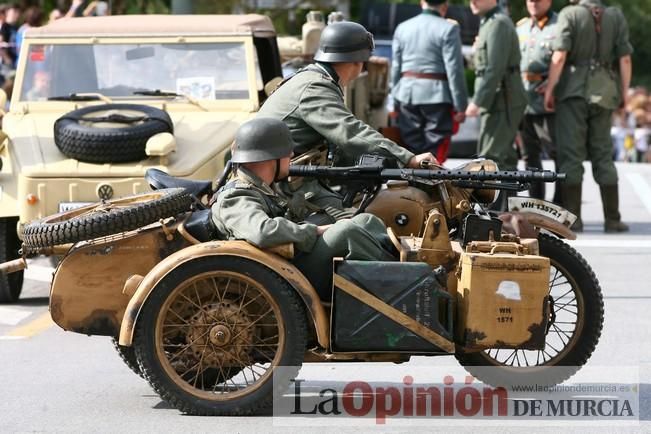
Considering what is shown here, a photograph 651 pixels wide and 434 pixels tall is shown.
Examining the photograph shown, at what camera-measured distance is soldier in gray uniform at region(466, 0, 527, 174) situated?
13.7 meters

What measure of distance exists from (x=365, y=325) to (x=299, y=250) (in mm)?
465

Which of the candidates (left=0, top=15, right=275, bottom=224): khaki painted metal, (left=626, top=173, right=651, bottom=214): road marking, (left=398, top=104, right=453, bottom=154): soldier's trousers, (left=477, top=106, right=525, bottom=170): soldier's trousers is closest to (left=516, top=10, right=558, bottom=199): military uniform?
(left=477, top=106, right=525, bottom=170): soldier's trousers

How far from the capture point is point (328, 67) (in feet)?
26.4

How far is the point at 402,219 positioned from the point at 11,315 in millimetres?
3538

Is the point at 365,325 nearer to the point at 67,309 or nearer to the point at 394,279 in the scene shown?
the point at 394,279

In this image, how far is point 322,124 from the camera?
777 centimetres

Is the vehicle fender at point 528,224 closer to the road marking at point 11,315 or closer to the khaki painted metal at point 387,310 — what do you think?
the khaki painted metal at point 387,310

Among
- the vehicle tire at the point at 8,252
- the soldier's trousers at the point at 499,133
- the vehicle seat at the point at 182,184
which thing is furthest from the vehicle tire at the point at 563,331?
the soldier's trousers at the point at 499,133

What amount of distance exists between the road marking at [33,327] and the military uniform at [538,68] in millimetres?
5978

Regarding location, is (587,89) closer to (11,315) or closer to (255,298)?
(11,315)

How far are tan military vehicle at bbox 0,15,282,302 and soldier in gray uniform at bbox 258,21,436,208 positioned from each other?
266 centimetres

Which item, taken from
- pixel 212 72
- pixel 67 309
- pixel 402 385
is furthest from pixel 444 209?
pixel 212 72

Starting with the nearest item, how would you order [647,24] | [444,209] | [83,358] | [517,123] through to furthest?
[444,209]
[83,358]
[517,123]
[647,24]

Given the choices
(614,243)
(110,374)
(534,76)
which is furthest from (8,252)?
(534,76)
